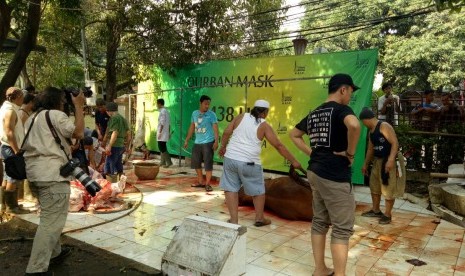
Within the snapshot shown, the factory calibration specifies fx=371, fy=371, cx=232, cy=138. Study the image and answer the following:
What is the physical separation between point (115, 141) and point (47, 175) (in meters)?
3.42


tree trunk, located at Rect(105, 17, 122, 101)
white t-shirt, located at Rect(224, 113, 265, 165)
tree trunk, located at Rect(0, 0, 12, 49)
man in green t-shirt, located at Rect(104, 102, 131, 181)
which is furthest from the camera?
tree trunk, located at Rect(105, 17, 122, 101)

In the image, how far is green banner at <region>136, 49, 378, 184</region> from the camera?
274 inches

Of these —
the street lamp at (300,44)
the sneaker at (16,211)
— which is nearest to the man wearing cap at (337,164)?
the sneaker at (16,211)

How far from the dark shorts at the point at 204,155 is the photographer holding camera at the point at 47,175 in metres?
3.72

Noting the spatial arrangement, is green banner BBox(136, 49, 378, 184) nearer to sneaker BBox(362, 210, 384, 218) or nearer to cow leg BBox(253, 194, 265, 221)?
sneaker BBox(362, 210, 384, 218)

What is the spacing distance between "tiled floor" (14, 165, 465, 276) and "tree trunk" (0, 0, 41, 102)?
272 cm

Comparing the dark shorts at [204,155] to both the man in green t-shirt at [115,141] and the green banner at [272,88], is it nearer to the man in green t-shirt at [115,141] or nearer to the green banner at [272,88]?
the man in green t-shirt at [115,141]

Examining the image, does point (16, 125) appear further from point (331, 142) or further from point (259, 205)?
point (331, 142)

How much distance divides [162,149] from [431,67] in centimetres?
1783

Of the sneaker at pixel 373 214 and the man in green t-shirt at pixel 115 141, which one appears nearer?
the sneaker at pixel 373 214

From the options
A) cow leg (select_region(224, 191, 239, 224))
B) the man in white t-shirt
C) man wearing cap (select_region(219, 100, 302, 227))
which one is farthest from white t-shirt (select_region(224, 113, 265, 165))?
the man in white t-shirt

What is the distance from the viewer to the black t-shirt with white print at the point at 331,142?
3.07 m

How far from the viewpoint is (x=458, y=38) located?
65.9 ft

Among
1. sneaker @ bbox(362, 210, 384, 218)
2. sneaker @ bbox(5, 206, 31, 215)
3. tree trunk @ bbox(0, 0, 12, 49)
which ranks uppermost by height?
tree trunk @ bbox(0, 0, 12, 49)
